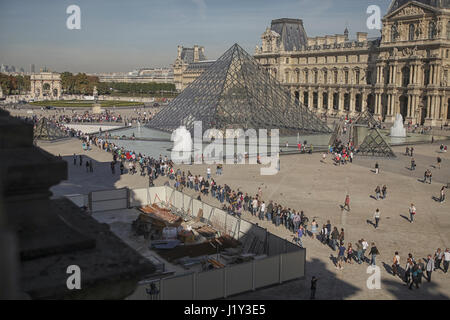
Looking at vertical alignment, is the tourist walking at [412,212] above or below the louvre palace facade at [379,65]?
below

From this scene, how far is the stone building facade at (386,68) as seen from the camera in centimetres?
4884

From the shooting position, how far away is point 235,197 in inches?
731

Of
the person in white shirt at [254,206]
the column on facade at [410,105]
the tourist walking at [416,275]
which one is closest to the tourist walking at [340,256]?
the tourist walking at [416,275]

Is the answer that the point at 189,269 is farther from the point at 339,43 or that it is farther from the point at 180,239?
the point at 339,43

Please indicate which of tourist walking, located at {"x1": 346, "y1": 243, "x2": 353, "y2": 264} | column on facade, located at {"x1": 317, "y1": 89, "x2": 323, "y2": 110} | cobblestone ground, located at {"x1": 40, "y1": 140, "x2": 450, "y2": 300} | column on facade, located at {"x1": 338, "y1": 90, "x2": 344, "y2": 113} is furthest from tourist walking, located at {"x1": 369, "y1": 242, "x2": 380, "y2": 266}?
column on facade, located at {"x1": 317, "y1": 89, "x2": 323, "y2": 110}

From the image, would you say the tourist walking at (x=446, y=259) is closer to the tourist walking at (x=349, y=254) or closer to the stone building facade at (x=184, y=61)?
the tourist walking at (x=349, y=254)

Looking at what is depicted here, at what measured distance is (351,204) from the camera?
18750 millimetres

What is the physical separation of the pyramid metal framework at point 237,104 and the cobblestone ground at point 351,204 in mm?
10263

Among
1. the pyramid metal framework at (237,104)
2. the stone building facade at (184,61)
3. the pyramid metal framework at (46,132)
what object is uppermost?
the stone building facade at (184,61)

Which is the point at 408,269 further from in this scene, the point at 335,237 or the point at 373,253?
the point at 335,237

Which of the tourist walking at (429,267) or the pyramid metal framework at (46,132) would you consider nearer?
the tourist walking at (429,267)

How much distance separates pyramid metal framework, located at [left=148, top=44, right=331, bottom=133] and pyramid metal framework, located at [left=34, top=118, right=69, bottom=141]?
9.00 metres

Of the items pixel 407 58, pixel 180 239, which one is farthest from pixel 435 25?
pixel 180 239
